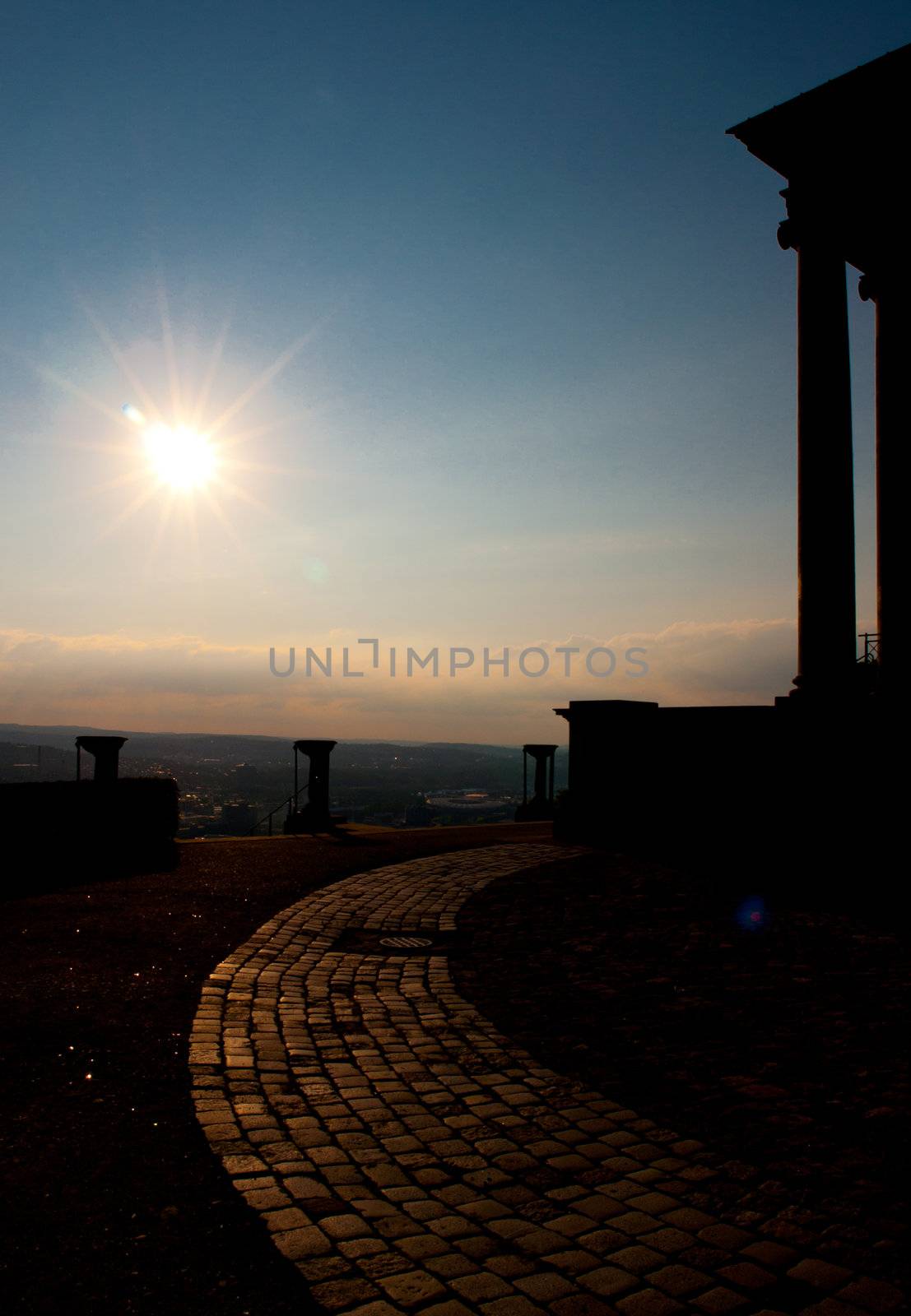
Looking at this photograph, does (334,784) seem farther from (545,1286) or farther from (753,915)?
(545,1286)

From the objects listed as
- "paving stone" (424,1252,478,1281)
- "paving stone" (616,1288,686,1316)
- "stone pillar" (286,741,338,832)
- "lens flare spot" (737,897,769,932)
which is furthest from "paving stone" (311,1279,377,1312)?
"stone pillar" (286,741,338,832)

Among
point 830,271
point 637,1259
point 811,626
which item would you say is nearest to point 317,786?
point 811,626

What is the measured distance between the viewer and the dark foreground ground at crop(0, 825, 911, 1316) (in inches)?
158

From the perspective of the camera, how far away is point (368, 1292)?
3.71 meters

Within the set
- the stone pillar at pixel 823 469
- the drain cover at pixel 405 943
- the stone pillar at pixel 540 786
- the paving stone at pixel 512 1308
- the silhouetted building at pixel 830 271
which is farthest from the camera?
the stone pillar at pixel 540 786

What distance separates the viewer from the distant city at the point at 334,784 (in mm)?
52841

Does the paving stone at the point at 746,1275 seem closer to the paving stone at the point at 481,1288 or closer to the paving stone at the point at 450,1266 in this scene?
the paving stone at the point at 481,1288

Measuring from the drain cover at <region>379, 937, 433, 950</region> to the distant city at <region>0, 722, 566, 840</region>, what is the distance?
2576 centimetres

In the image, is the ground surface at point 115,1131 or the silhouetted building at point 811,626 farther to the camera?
the silhouetted building at point 811,626

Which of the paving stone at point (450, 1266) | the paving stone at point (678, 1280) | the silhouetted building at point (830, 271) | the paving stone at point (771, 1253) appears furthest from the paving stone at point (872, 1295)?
the silhouetted building at point (830, 271)

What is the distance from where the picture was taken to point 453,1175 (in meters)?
4.75

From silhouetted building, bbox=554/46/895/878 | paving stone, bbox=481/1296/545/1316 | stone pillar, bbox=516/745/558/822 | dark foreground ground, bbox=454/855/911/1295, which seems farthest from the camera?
stone pillar, bbox=516/745/558/822

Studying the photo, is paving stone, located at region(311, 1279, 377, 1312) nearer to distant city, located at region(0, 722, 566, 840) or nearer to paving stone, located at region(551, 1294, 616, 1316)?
paving stone, located at region(551, 1294, 616, 1316)

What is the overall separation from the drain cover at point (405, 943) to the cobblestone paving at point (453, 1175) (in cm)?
154
